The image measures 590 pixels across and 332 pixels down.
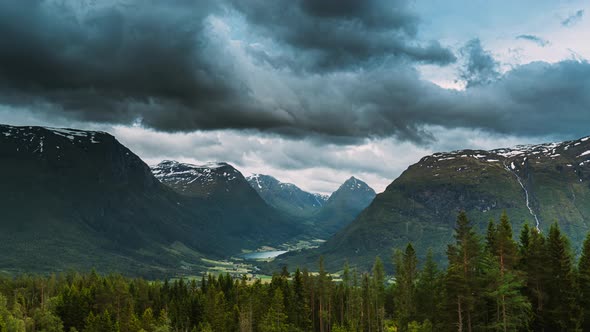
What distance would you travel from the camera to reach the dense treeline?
74.3 metres

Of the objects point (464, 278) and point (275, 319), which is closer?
point (464, 278)

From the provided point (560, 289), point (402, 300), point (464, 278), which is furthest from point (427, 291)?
point (464, 278)

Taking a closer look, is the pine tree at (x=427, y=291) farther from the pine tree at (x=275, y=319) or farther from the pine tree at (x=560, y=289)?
the pine tree at (x=560, y=289)

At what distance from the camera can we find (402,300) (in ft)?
490

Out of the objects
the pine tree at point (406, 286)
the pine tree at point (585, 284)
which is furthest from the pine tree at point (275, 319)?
the pine tree at point (585, 284)

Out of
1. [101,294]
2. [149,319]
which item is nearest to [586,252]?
[149,319]

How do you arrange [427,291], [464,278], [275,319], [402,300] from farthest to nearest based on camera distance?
1. [402,300]
2. [275,319]
3. [427,291]
4. [464,278]

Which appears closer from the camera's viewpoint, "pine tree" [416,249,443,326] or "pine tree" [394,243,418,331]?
"pine tree" [416,249,443,326]

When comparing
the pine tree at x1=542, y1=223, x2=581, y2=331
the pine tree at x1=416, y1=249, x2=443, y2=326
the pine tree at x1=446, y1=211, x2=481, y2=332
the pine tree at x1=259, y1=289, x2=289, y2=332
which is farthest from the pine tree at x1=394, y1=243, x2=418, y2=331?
the pine tree at x1=446, y1=211, x2=481, y2=332

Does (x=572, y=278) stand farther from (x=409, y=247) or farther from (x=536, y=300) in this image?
(x=409, y=247)

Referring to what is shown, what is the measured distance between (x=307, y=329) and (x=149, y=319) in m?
45.3

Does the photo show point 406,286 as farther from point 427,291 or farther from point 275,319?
point 275,319

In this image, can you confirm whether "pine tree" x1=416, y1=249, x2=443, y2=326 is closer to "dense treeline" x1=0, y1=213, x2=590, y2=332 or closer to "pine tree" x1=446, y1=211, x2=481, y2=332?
"dense treeline" x1=0, y1=213, x2=590, y2=332

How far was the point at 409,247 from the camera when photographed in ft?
496
